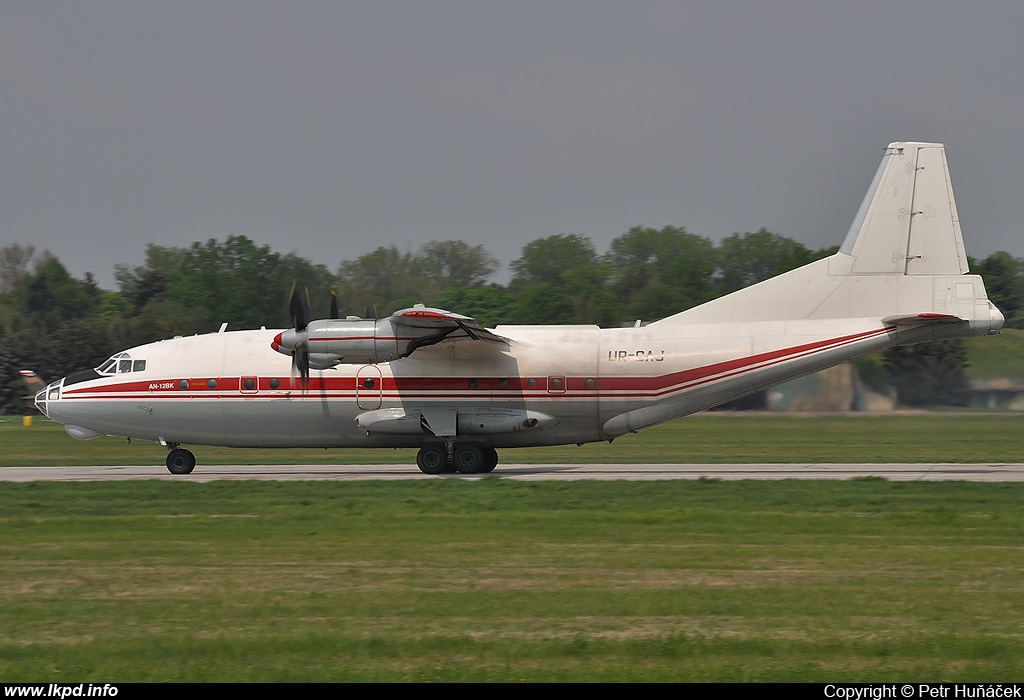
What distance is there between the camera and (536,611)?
1007cm

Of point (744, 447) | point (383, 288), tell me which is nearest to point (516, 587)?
point (744, 447)

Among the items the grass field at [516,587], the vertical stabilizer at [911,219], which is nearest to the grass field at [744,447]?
the vertical stabilizer at [911,219]

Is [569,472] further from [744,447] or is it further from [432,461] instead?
[744,447]

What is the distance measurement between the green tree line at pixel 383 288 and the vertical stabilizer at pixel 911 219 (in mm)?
25422

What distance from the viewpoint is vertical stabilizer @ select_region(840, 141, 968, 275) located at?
22750mm

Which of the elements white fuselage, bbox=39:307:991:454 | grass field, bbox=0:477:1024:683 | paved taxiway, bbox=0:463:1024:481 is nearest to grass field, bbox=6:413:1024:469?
paved taxiway, bbox=0:463:1024:481

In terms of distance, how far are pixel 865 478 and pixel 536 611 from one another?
13.5 m

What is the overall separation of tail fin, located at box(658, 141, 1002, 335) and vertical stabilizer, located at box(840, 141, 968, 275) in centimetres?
2

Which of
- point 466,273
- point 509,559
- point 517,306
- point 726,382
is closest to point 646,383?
point 726,382

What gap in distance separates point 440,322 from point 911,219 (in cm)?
1052

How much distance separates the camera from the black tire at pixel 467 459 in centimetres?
2405

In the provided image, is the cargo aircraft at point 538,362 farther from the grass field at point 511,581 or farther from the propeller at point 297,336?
the grass field at point 511,581

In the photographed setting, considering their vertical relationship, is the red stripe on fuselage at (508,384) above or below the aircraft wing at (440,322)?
below

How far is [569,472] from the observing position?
2467 centimetres
